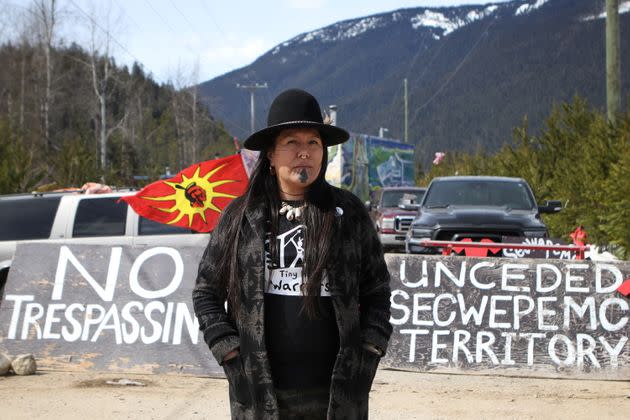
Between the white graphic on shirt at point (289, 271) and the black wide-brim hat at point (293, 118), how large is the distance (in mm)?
387

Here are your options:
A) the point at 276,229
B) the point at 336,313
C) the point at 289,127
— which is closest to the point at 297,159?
the point at 289,127

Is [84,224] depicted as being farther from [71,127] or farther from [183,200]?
[71,127]

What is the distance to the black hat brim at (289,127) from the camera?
3312mm

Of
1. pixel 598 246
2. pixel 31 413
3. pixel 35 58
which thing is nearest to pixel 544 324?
pixel 31 413

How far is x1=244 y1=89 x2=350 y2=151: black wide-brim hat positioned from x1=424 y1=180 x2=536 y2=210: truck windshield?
9.57 metres

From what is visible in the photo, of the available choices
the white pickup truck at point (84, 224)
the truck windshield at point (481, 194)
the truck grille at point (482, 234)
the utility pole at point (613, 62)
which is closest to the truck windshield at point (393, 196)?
the utility pole at point (613, 62)

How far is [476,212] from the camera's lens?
11898 millimetres

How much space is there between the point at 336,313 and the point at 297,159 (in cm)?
61

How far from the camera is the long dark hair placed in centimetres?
322

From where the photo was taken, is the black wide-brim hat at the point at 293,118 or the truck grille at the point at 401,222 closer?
the black wide-brim hat at the point at 293,118

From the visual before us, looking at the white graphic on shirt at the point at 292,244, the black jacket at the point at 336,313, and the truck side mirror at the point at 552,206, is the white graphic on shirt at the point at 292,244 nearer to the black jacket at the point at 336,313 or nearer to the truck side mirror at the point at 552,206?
the black jacket at the point at 336,313

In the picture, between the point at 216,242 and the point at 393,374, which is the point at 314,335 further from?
the point at 393,374

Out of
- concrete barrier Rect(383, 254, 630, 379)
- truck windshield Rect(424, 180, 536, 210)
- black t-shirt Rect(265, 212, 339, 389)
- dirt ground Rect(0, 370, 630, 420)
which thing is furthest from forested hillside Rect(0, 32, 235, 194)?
black t-shirt Rect(265, 212, 339, 389)

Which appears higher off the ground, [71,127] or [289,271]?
[71,127]
